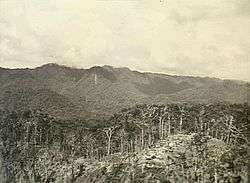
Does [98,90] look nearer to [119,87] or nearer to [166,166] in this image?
[119,87]

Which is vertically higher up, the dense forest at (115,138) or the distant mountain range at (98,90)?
the distant mountain range at (98,90)

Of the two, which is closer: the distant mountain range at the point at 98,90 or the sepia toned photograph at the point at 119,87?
the sepia toned photograph at the point at 119,87

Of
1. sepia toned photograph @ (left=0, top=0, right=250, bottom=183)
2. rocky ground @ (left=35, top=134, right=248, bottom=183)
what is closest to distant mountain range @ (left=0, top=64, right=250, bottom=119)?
sepia toned photograph @ (left=0, top=0, right=250, bottom=183)

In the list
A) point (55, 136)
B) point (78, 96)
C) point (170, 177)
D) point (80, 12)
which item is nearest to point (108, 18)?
point (80, 12)

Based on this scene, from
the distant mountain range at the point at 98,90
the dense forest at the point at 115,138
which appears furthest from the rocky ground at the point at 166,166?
the distant mountain range at the point at 98,90

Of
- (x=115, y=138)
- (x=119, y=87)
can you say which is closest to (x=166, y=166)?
(x=115, y=138)

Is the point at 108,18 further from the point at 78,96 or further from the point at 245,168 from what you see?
the point at 245,168

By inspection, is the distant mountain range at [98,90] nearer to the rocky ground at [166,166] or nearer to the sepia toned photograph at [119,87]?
the sepia toned photograph at [119,87]

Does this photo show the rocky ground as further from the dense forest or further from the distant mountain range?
the distant mountain range
